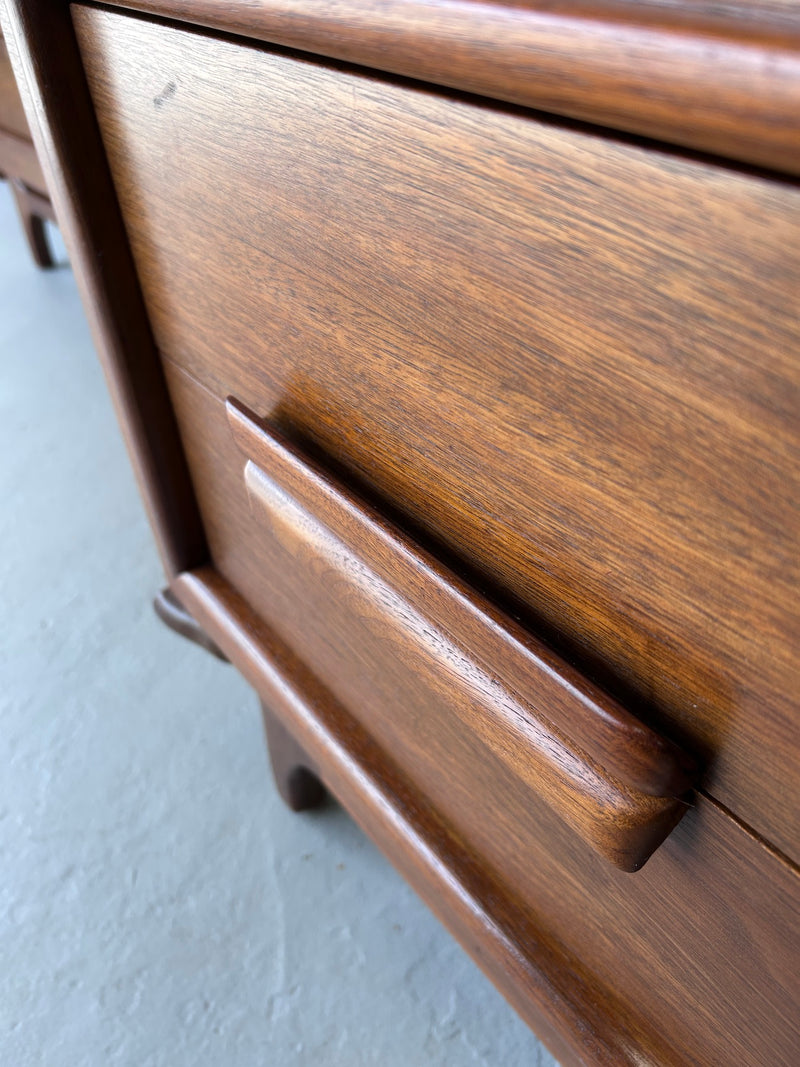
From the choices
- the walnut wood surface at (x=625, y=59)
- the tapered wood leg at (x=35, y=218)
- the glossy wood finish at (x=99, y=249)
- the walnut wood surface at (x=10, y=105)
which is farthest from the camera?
the tapered wood leg at (x=35, y=218)

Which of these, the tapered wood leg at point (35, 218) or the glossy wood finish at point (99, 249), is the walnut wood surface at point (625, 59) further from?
the tapered wood leg at point (35, 218)

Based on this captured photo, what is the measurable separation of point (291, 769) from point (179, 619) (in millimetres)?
207

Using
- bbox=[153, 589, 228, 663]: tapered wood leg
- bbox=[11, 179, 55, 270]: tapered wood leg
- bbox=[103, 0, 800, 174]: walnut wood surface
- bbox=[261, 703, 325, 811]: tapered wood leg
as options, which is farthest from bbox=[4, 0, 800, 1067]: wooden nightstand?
bbox=[11, 179, 55, 270]: tapered wood leg

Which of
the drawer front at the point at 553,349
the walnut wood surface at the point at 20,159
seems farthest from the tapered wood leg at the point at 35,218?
the drawer front at the point at 553,349

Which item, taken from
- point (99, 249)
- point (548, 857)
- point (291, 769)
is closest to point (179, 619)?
point (291, 769)

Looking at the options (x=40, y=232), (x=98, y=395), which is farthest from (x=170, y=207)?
(x=40, y=232)

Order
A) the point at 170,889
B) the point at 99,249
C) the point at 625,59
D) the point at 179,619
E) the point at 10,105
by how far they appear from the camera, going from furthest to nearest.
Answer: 1. the point at 10,105
2. the point at 179,619
3. the point at 170,889
4. the point at 99,249
5. the point at 625,59

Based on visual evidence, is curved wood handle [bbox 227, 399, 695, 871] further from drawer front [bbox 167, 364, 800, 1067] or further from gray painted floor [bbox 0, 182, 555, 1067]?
gray painted floor [bbox 0, 182, 555, 1067]

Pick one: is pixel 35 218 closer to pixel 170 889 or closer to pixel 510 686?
pixel 170 889

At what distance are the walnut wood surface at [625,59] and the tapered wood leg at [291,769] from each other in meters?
0.43

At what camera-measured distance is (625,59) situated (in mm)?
149

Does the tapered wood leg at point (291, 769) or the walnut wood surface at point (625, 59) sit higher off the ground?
the walnut wood surface at point (625, 59)

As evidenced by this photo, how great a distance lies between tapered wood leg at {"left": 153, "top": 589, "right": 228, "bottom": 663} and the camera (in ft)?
2.28

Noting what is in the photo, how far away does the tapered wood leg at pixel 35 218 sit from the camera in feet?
3.83
